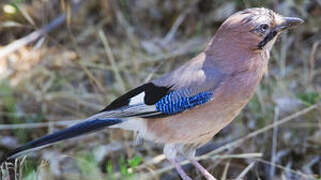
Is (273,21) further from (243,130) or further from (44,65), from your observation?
(44,65)

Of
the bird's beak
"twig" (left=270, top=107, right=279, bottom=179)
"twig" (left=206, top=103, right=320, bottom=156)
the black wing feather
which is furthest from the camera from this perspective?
"twig" (left=270, top=107, right=279, bottom=179)

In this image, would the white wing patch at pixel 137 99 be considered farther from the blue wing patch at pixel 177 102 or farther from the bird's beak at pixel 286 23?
the bird's beak at pixel 286 23

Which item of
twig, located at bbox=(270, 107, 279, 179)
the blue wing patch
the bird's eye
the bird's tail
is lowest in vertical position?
twig, located at bbox=(270, 107, 279, 179)

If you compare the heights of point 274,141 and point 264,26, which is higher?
point 264,26

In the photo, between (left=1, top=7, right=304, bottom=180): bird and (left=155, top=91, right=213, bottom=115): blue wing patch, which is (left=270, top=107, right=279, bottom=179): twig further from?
(left=155, top=91, right=213, bottom=115): blue wing patch

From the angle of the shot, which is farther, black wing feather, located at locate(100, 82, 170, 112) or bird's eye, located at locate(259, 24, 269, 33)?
black wing feather, located at locate(100, 82, 170, 112)

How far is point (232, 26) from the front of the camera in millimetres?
3465

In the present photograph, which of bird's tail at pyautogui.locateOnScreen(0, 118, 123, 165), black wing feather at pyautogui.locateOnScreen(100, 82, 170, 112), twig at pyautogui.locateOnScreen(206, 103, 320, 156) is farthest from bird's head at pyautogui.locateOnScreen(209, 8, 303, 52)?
twig at pyautogui.locateOnScreen(206, 103, 320, 156)

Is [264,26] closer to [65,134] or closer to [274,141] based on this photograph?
[65,134]

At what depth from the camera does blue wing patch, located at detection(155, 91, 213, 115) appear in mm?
3418

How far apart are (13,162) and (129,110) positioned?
0.72 m

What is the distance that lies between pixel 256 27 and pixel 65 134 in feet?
3.95

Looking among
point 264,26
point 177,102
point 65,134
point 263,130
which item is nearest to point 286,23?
point 264,26

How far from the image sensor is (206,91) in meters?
3.42
